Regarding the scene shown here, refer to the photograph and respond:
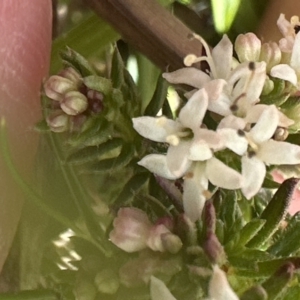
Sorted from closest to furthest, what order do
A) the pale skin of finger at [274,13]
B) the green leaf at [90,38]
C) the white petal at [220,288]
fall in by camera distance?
the white petal at [220,288], the green leaf at [90,38], the pale skin of finger at [274,13]

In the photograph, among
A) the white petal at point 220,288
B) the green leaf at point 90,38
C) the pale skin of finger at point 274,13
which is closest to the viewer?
the white petal at point 220,288

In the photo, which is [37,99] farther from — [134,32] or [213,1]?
[213,1]

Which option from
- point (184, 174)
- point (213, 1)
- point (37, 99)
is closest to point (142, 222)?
point (184, 174)

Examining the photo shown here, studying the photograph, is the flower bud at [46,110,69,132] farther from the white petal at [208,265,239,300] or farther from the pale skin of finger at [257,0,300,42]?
the pale skin of finger at [257,0,300,42]

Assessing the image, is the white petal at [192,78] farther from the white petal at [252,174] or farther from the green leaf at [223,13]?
the green leaf at [223,13]

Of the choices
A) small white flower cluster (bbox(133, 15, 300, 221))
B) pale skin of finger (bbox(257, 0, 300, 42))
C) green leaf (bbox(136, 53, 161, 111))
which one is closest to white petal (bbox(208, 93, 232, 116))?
small white flower cluster (bbox(133, 15, 300, 221))

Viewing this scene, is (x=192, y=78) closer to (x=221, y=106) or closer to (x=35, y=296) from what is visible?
(x=221, y=106)

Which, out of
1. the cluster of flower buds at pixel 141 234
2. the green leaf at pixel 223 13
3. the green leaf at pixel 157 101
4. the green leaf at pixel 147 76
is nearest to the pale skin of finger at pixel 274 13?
the green leaf at pixel 223 13
